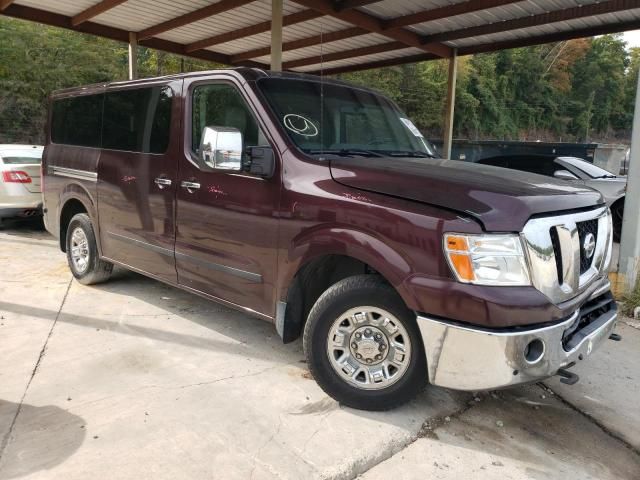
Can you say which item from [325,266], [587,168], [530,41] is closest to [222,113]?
[325,266]

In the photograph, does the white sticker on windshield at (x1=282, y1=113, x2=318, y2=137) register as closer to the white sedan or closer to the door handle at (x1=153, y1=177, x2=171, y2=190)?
the door handle at (x1=153, y1=177, x2=171, y2=190)

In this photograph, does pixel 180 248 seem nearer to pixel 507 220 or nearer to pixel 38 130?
pixel 507 220

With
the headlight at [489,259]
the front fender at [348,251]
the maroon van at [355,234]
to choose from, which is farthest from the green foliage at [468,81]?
the headlight at [489,259]

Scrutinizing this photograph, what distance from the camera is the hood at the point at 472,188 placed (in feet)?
8.78

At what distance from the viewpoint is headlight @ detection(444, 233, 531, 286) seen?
2629 mm

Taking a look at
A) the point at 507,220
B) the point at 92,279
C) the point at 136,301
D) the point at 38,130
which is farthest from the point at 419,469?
the point at 38,130

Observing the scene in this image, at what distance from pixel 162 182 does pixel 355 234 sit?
6.45 ft

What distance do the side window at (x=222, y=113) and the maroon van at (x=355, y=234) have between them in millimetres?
13

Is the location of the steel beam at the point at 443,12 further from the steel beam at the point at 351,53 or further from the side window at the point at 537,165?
the side window at the point at 537,165

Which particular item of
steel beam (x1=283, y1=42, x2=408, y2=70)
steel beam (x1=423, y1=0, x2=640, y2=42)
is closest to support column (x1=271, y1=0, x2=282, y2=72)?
steel beam (x1=283, y1=42, x2=408, y2=70)

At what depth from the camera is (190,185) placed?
13.1ft

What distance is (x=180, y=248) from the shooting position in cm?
415

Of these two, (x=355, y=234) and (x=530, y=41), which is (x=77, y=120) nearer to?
(x=355, y=234)

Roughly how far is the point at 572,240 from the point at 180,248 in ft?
9.11
